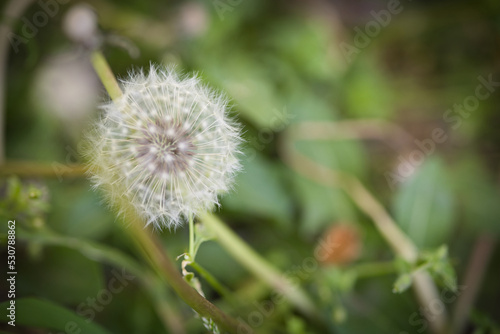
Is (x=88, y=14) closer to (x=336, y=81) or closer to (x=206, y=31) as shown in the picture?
(x=206, y=31)

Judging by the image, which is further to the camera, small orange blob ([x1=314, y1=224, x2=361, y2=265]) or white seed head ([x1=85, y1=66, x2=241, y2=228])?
small orange blob ([x1=314, y1=224, x2=361, y2=265])

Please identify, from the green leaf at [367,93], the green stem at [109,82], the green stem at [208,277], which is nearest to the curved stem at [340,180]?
the green leaf at [367,93]

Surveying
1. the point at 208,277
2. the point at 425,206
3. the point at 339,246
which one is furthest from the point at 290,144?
the point at 208,277

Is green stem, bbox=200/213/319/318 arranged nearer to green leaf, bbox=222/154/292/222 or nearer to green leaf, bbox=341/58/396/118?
green leaf, bbox=222/154/292/222

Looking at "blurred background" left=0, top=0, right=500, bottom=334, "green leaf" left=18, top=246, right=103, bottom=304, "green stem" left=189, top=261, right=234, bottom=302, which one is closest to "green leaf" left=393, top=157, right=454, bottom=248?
"blurred background" left=0, top=0, right=500, bottom=334

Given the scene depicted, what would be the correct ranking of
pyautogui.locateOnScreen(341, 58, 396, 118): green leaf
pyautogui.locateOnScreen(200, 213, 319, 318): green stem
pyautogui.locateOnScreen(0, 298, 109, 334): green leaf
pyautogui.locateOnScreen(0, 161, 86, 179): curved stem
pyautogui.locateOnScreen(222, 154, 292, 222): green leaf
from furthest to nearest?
pyautogui.locateOnScreen(341, 58, 396, 118): green leaf
pyautogui.locateOnScreen(222, 154, 292, 222): green leaf
pyautogui.locateOnScreen(200, 213, 319, 318): green stem
pyautogui.locateOnScreen(0, 161, 86, 179): curved stem
pyautogui.locateOnScreen(0, 298, 109, 334): green leaf

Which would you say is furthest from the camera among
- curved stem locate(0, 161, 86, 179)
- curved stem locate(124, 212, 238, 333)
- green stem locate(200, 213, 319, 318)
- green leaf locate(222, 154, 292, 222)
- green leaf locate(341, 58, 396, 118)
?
green leaf locate(341, 58, 396, 118)

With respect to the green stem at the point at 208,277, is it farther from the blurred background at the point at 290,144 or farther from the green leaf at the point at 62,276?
the green leaf at the point at 62,276
